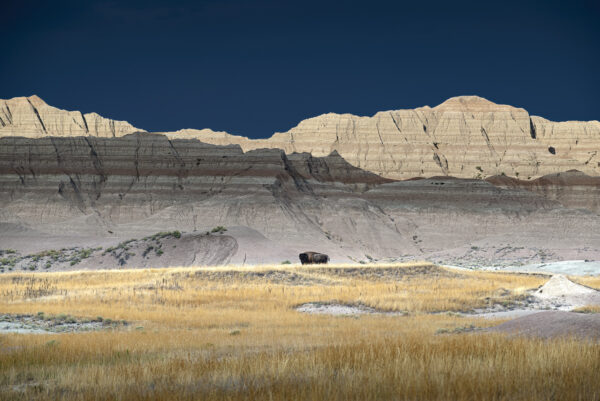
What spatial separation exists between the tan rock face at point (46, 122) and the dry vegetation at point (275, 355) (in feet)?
447

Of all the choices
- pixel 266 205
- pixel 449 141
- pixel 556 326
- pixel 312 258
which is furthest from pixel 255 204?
pixel 449 141

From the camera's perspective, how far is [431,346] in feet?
34.6

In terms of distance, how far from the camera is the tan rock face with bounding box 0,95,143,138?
153125 mm

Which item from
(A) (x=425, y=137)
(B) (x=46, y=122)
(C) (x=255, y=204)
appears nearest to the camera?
(C) (x=255, y=204)

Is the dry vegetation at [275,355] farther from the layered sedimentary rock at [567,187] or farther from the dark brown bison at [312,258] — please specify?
the layered sedimentary rock at [567,187]

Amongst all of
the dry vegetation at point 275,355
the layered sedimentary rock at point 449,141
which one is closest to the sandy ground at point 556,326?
the dry vegetation at point 275,355

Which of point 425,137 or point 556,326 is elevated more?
point 425,137

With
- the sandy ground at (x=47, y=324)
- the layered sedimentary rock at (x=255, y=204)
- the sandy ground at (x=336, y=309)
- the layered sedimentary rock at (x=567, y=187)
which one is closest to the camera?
the sandy ground at (x=47, y=324)

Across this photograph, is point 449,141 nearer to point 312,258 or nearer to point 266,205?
point 266,205

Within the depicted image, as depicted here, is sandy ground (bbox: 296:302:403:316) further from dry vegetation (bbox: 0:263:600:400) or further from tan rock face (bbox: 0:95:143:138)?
tan rock face (bbox: 0:95:143:138)

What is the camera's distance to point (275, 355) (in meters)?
10.2

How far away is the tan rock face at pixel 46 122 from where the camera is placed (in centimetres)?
15312

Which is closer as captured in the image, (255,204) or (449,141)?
(255,204)

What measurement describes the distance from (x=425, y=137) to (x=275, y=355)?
15831 centimetres
